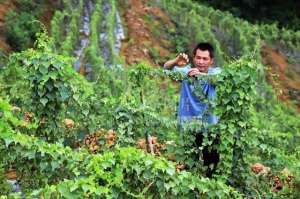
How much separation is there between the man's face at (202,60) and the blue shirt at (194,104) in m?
0.07

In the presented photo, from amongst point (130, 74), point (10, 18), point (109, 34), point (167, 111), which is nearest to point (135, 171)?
point (130, 74)

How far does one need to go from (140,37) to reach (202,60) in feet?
30.7

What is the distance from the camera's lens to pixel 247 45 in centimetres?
1572

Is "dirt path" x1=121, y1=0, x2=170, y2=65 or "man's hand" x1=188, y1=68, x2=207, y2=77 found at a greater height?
"dirt path" x1=121, y1=0, x2=170, y2=65

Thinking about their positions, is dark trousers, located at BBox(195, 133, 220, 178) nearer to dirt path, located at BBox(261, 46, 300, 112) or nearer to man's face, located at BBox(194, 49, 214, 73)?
man's face, located at BBox(194, 49, 214, 73)

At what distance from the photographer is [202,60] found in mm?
5355

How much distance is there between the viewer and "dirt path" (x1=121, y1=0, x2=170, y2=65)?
44.4 ft

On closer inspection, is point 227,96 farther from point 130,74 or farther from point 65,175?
point 65,175

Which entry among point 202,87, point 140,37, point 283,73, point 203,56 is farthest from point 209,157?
point 283,73

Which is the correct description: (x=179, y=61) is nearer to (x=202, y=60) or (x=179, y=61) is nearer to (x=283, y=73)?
(x=202, y=60)

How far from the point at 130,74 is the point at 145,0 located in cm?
1105

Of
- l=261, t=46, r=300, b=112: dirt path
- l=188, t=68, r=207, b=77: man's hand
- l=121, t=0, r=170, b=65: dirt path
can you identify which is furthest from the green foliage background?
l=261, t=46, r=300, b=112: dirt path

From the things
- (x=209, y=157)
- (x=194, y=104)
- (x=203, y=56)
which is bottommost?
(x=209, y=157)

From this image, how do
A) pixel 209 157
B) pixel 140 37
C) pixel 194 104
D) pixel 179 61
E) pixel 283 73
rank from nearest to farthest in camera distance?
pixel 194 104 < pixel 179 61 < pixel 209 157 < pixel 140 37 < pixel 283 73
